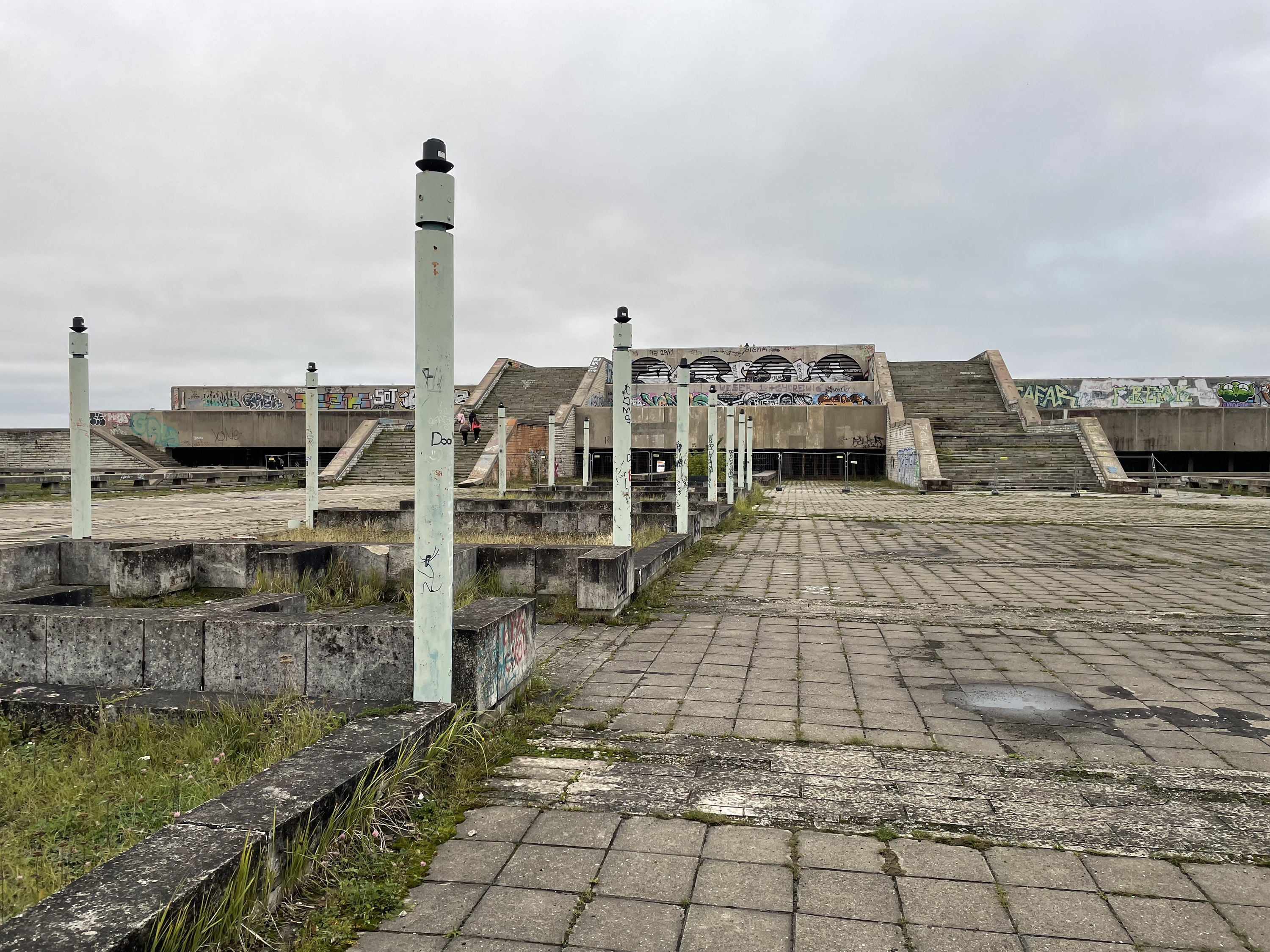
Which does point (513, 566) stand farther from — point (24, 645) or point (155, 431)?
point (155, 431)

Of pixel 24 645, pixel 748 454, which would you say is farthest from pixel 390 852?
pixel 748 454

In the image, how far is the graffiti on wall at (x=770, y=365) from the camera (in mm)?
51000

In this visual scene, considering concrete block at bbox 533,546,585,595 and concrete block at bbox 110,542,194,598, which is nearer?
concrete block at bbox 110,542,194,598

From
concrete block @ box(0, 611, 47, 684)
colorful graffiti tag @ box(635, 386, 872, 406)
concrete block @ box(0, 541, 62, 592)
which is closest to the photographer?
concrete block @ box(0, 611, 47, 684)

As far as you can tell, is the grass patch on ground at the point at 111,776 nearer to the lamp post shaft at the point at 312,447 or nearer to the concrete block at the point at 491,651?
the concrete block at the point at 491,651

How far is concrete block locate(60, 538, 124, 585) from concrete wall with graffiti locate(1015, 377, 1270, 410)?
1761 inches

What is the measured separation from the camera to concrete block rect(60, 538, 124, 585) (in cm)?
837

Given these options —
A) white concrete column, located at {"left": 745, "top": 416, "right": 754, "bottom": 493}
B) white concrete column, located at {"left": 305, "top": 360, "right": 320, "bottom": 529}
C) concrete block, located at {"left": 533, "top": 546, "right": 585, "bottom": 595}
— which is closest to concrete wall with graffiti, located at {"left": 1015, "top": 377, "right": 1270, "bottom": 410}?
white concrete column, located at {"left": 745, "top": 416, "right": 754, "bottom": 493}

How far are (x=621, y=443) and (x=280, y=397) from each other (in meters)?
50.8

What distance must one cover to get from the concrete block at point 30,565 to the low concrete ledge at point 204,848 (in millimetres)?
6435

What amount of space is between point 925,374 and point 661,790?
44520 mm

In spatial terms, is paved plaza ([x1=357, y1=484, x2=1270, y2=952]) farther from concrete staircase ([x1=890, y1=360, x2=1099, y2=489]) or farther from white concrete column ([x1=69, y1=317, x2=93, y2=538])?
concrete staircase ([x1=890, y1=360, x2=1099, y2=489])

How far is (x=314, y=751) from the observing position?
3064mm

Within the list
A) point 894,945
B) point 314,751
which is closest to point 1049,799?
point 894,945
